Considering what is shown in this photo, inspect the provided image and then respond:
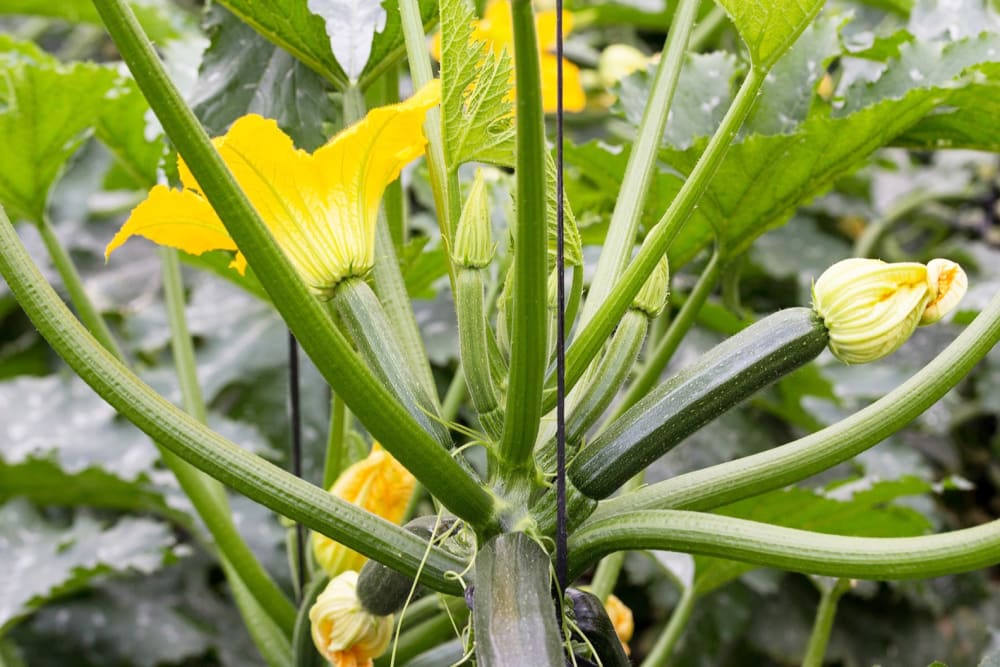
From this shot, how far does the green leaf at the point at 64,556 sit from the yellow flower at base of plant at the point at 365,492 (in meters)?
0.46

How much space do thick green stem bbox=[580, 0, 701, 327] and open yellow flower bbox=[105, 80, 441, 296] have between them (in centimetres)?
16

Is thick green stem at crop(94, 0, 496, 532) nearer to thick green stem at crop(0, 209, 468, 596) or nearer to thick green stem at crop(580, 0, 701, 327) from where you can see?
thick green stem at crop(0, 209, 468, 596)

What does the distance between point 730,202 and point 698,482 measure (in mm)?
374

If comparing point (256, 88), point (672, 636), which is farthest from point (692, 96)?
point (672, 636)

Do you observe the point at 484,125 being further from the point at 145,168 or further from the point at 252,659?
the point at 252,659

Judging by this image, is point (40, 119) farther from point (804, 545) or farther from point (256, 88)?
point (804, 545)

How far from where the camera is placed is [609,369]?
0.73 meters

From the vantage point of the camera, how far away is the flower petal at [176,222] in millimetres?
689

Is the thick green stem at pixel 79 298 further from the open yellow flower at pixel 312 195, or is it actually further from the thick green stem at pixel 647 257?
the thick green stem at pixel 647 257

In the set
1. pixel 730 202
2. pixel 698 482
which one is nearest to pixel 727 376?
pixel 698 482

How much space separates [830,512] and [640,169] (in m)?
0.43

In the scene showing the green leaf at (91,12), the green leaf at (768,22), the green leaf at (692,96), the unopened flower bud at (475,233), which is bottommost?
the unopened flower bud at (475,233)

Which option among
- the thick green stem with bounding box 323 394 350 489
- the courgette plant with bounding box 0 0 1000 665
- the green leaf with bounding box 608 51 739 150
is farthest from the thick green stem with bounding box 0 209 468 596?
the green leaf with bounding box 608 51 739 150

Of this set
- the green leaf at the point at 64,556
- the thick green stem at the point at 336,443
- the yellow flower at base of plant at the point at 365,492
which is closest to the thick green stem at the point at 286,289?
the yellow flower at base of plant at the point at 365,492
